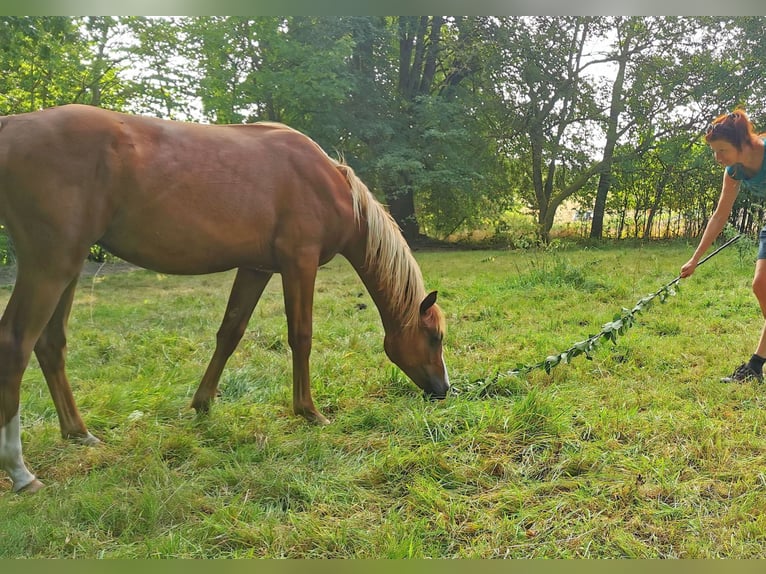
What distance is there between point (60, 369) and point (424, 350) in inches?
73.4

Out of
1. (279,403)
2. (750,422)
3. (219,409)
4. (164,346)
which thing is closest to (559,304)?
(750,422)

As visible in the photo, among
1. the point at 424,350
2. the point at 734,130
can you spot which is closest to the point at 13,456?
the point at 424,350

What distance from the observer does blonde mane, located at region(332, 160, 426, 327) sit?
2.50 metres

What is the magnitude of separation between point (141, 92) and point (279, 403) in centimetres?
230

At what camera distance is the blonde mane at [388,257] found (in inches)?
98.4

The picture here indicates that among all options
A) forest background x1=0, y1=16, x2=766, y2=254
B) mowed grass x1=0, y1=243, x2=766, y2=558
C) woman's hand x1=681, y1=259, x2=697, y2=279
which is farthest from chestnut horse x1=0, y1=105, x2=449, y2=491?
woman's hand x1=681, y1=259, x2=697, y2=279

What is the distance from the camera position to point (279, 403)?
105 inches

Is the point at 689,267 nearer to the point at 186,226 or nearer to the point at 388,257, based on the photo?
the point at 388,257

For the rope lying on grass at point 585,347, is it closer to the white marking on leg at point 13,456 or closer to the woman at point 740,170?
the woman at point 740,170

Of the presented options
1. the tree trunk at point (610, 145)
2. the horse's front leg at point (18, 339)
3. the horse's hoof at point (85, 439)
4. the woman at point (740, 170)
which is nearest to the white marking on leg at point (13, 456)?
the horse's front leg at point (18, 339)

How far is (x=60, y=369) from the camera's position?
217cm

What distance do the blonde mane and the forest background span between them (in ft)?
4.22

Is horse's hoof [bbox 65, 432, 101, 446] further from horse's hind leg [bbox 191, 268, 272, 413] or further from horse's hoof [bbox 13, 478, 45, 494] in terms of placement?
horse's hind leg [bbox 191, 268, 272, 413]

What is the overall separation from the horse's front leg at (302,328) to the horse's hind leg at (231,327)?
0.90ft
